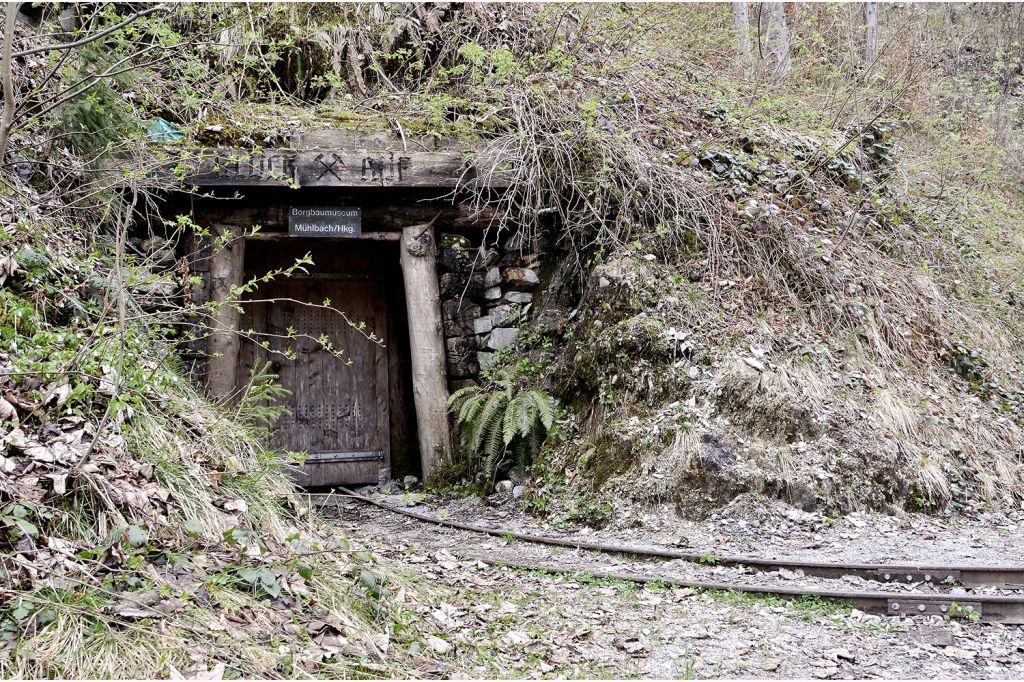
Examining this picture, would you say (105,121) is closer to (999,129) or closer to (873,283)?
(873,283)

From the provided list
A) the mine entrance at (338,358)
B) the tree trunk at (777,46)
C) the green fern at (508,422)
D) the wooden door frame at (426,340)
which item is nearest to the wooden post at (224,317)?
the wooden door frame at (426,340)

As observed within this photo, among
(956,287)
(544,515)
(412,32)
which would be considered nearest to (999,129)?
(956,287)

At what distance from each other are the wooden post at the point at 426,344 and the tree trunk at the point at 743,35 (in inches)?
219

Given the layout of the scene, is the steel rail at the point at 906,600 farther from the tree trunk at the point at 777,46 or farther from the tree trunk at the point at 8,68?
the tree trunk at the point at 777,46

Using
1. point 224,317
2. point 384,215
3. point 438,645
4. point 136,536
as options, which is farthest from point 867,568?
point 224,317

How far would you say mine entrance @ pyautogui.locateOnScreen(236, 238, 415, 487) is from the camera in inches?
313

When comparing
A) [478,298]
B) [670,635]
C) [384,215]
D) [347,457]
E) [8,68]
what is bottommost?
[670,635]

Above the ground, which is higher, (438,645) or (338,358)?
(338,358)

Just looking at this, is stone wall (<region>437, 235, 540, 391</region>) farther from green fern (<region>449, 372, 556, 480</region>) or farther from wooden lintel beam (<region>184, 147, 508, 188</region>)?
wooden lintel beam (<region>184, 147, 508, 188</region>)

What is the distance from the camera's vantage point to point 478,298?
7.62m

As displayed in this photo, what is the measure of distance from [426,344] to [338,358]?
1322 millimetres

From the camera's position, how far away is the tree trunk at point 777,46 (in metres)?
9.52

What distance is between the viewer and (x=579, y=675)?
10.7 feet

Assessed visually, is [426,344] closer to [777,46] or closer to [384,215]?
[384,215]
